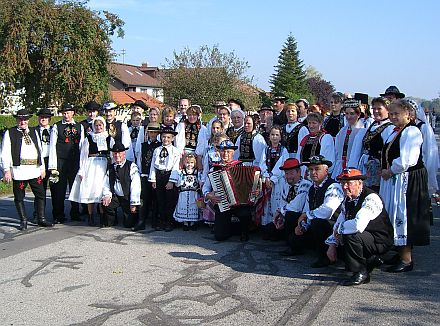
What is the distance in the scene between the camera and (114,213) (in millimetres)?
9055

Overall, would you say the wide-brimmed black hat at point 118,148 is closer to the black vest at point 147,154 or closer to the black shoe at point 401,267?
the black vest at point 147,154

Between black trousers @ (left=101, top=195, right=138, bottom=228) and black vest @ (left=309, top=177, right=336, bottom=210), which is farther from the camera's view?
black trousers @ (left=101, top=195, right=138, bottom=228)

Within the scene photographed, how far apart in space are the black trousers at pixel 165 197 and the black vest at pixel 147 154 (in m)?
0.34

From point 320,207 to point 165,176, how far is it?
3.33 m

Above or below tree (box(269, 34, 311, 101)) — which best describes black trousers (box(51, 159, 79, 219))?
below

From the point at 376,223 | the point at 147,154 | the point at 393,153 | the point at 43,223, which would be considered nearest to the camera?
the point at 376,223

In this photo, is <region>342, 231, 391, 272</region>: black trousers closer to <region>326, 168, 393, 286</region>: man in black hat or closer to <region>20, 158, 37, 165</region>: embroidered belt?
<region>326, 168, 393, 286</region>: man in black hat

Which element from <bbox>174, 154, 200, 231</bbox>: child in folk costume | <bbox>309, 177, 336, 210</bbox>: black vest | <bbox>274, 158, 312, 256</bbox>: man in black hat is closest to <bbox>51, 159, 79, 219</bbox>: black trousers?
<bbox>174, 154, 200, 231</bbox>: child in folk costume

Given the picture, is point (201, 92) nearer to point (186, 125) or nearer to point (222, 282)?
point (186, 125)

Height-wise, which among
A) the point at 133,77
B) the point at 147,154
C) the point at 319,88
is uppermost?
the point at 133,77

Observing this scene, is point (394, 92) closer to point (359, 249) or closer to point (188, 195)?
point (359, 249)

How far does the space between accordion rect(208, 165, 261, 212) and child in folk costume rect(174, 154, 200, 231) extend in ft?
2.86

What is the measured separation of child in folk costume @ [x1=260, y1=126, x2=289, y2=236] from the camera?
7.99m

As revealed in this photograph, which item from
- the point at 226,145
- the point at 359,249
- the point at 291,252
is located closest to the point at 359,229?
the point at 359,249
